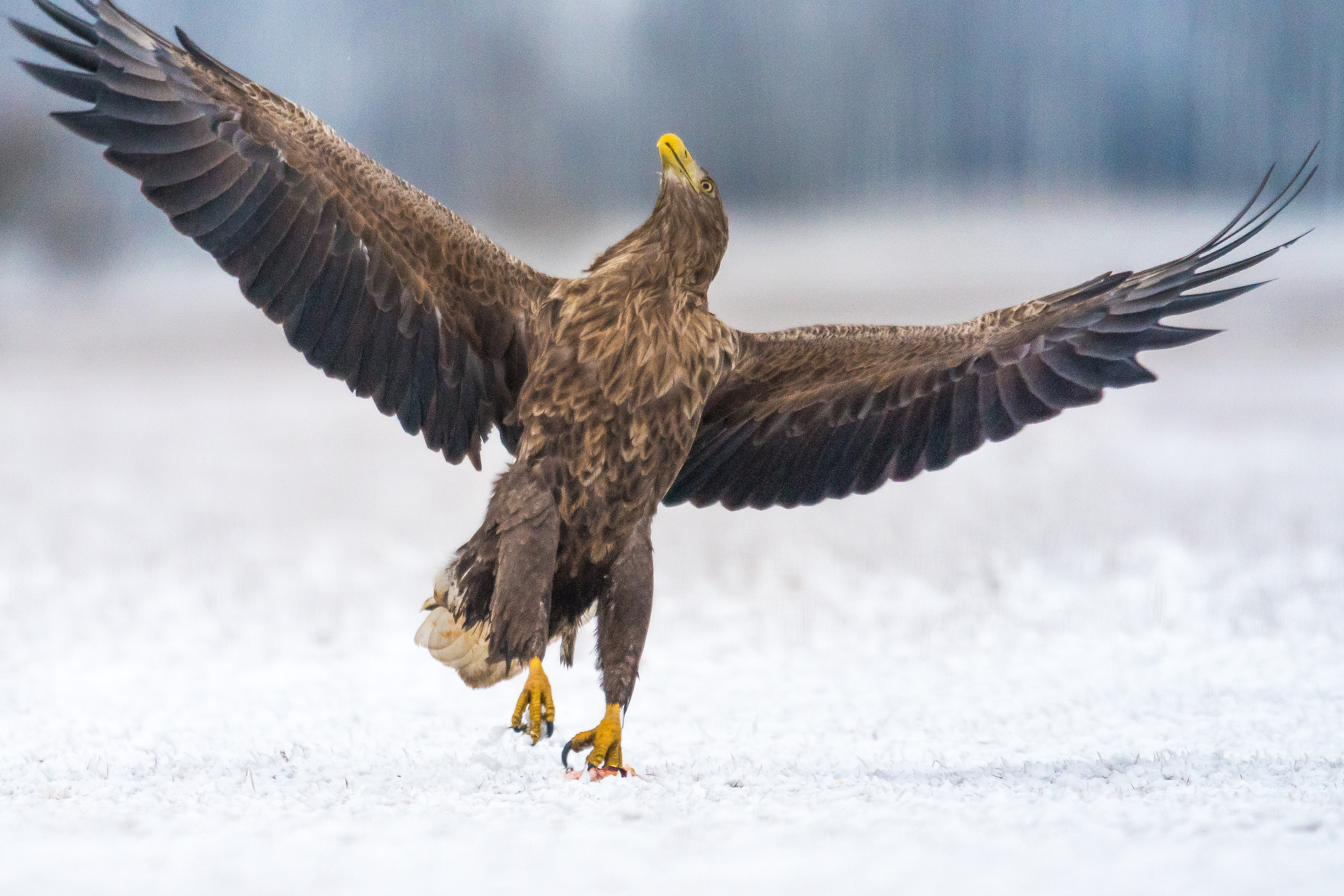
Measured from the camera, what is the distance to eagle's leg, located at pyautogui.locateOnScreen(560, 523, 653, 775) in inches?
164

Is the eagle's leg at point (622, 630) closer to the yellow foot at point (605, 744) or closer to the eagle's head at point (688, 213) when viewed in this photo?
the yellow foot at point (605, 744)

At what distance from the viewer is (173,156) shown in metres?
3.95

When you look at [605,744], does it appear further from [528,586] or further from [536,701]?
[528,586]

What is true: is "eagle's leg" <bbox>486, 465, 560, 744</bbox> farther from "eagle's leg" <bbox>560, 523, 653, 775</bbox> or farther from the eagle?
"eagle's leg" <bbox>560, 523, 653, 775</bbox>

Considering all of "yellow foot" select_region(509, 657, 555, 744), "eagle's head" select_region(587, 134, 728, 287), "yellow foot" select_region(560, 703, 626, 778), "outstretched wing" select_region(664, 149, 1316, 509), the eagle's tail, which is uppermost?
"eagle's head" select_region(587, 134, 728, 287)

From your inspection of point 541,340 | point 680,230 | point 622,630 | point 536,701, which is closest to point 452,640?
point 536,701

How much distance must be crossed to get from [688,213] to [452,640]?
5.27 feet

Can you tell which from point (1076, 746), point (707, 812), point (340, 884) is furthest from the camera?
point (1076, 746)

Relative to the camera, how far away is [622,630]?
418 centimetres

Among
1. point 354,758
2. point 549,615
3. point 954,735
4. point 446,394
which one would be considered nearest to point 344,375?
point 446,394

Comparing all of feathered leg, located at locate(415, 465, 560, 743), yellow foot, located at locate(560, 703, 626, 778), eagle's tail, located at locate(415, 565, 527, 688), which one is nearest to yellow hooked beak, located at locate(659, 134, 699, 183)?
feathered leg, located at locate(415, 465, 560, 743)

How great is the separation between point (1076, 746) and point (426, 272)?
3011 mm

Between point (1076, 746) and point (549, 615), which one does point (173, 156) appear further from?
point (1076, 746)

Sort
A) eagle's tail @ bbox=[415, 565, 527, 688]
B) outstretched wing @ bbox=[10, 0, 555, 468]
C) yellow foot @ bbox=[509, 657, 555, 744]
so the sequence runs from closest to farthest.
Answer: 1. outstretched wing @ bbox=[10, 0, 555, 468]
2. yellow foot @ bbox=[509, 657, 555, 744]
3. eagle's tail @ bbox=[415, 565, 527, 688]
